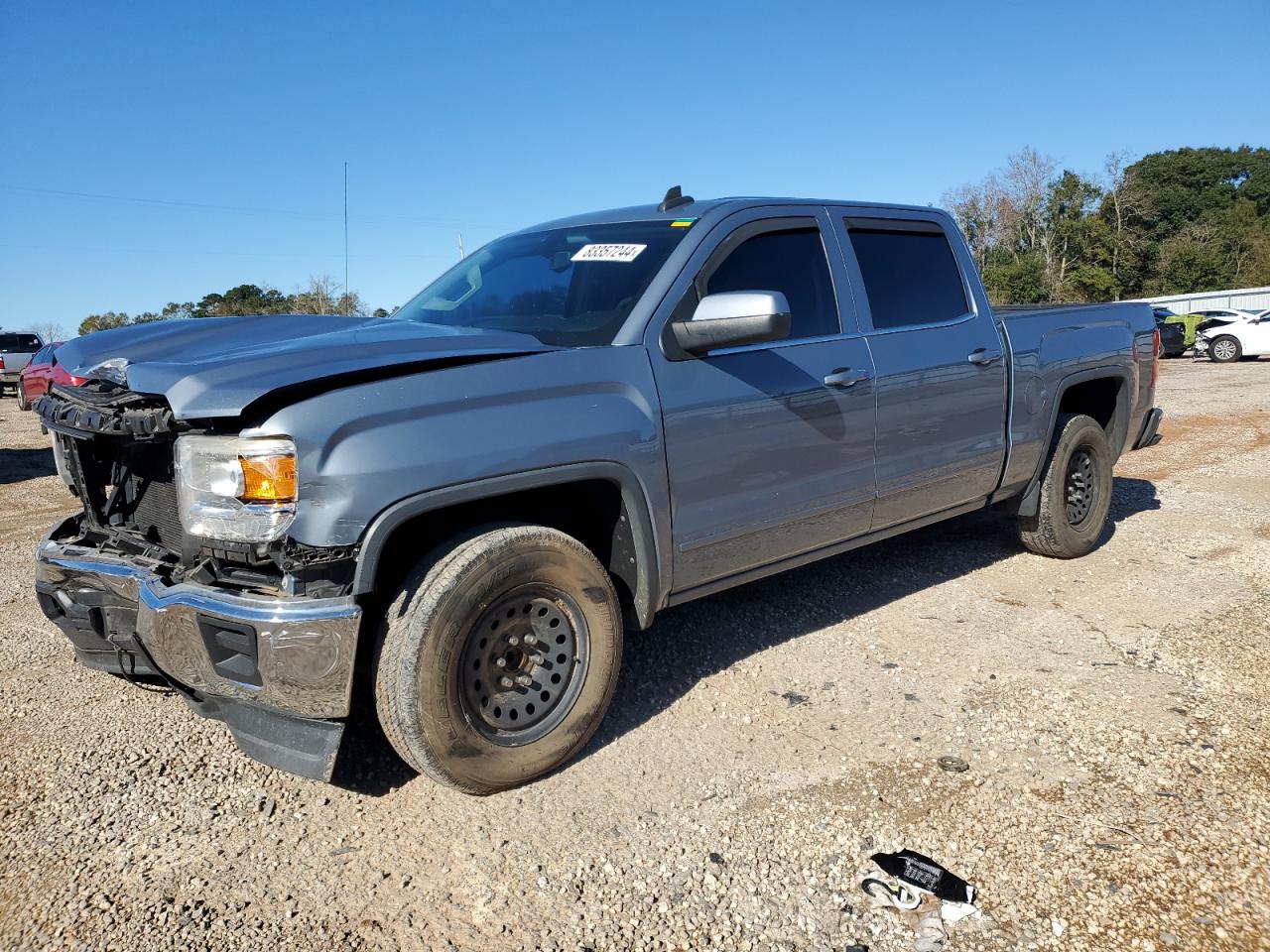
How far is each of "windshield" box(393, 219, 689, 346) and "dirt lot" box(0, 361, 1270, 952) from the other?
60.5 inches

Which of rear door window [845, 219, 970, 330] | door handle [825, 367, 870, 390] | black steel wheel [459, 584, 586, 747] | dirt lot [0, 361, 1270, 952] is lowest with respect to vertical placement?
dirt lot [0, 361, 1270, 952]

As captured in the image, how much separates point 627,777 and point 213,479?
5.39 feet

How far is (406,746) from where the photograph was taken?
2811 millimetres

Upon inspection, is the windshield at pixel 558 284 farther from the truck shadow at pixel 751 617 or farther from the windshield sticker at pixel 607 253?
the truck shadow at pixel 751 617

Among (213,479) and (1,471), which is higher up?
(213,479)

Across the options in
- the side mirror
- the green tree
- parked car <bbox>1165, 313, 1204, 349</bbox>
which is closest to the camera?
the side mirror

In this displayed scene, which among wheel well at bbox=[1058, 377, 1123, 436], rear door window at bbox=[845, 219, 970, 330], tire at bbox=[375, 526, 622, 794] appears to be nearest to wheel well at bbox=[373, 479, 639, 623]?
tire at bbox=[375, 526, 622, 794]

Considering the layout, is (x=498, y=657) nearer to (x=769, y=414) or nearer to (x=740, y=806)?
(x=740, y=806)

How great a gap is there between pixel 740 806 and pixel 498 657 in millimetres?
918

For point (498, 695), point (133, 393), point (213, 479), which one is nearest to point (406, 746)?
point (498, 695)

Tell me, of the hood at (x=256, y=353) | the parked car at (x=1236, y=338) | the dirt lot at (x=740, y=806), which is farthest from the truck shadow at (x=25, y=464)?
the parked car at (x=1236, y=338)

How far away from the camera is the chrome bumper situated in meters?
2.61

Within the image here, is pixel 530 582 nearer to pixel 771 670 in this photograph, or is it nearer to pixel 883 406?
pixel 771 670

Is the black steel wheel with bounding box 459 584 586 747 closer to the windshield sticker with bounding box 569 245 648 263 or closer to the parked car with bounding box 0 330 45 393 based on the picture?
the windshield sticker with bounding box 569 245 648 263
